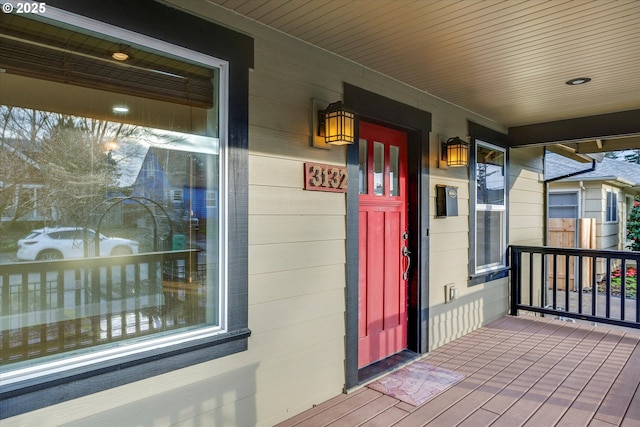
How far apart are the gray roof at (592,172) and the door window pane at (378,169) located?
3.94 meters

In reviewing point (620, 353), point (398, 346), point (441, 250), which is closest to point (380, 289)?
point (398, 346)

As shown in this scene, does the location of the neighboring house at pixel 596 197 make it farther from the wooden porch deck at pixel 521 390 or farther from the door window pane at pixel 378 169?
the door window pane at pixel 378 169

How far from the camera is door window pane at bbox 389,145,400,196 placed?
139 inches

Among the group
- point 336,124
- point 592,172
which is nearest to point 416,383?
point 336,124

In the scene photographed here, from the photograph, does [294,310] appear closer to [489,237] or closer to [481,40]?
[481,40]

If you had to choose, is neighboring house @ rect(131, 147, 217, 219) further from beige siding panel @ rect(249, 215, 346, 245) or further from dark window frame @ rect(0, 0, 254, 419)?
beige siding panel @ rect(249, 215, 346, 245)

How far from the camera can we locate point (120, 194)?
1951 mm

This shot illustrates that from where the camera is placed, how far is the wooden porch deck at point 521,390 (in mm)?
2510

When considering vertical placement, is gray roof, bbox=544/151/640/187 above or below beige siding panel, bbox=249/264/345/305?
above

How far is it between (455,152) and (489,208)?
1277 millimetres

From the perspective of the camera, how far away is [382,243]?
3.41 metres

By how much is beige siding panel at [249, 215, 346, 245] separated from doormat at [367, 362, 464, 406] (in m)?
1.18

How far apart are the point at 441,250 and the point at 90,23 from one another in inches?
131

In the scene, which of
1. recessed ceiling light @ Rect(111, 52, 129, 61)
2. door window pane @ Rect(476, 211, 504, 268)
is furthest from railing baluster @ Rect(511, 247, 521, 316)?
recessed ceiling light @ Rect(111, 52, 129, 61)
